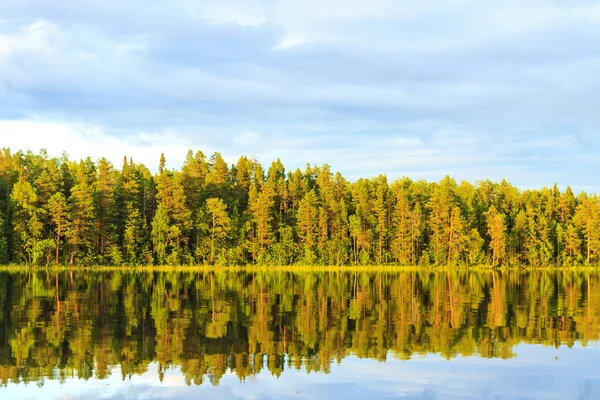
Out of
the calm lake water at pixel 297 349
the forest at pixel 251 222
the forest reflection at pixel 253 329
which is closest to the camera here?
the calm lake water at pixel 297 349

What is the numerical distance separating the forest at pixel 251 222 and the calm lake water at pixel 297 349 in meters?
69.7

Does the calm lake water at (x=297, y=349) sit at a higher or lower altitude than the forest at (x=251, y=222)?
lower

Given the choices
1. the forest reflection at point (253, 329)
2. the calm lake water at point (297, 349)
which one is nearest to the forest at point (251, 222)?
the forest reflection at point (253, 329)

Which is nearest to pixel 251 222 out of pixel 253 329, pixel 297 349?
pixel 253 329

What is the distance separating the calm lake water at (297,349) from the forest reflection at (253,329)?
79 mm

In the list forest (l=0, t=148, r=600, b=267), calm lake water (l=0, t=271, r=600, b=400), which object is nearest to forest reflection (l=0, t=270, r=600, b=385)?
calm lake water (l=0, t=271, r=600, b=400)

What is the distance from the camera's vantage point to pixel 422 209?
472 feet

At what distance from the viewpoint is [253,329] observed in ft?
108

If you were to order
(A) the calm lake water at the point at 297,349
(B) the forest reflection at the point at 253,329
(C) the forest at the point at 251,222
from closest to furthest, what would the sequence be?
1. (A) the calm lake water at the point at 297,349
2. (B) the forest reflection at the point at 253,329
3. (C) the forest at the point at 251,222

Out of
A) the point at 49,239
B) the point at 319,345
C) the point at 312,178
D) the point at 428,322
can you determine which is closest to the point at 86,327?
the point at 319,345

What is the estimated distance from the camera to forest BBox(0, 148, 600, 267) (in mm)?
114587

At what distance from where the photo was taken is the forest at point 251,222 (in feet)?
376

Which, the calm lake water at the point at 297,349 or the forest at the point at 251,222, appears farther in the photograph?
the forest at the point at 251,222

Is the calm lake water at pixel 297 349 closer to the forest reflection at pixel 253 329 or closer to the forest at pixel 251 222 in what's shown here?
the forest reflection at pixel 253 329
